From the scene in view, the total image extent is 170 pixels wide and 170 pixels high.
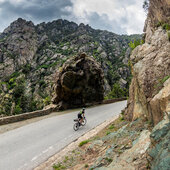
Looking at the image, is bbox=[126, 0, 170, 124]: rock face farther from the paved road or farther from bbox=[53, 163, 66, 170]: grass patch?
the paved road

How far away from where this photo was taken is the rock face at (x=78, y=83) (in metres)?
25.6

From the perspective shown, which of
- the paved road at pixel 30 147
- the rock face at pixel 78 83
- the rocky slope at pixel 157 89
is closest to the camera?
the rocky slope at pixel 157 89

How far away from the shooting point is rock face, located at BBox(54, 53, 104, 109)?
25.6 meters

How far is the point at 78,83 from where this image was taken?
27.1m

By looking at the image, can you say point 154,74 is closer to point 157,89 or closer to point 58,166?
point 157,89

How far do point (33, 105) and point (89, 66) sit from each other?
1206 inches

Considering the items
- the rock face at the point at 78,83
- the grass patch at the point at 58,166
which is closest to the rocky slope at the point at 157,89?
the grass patch at the point at 58,166

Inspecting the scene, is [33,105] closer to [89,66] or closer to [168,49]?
[89,66]

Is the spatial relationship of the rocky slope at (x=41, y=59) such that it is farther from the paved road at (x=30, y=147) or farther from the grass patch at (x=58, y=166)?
the grass patch at (x=58, y=166)

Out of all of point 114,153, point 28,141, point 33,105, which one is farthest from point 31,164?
point 33,105

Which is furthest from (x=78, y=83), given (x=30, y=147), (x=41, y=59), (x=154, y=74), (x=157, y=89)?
(x=41, y=59)

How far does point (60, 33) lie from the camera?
138375 mm

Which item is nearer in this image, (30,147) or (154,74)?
(154,74)

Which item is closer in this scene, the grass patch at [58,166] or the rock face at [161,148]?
the rock face at [161,148]
